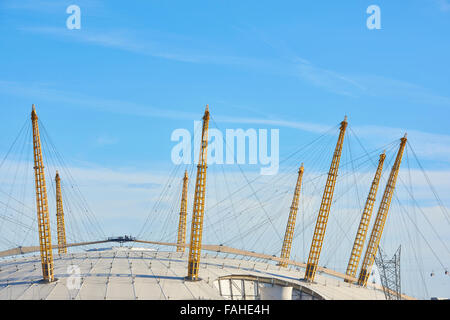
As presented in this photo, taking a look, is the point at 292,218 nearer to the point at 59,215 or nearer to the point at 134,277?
the point at 134,277

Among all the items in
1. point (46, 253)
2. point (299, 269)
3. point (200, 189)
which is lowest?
point (299, 269)

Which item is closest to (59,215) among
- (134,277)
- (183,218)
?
(183,218)

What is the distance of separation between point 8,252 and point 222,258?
4987 cm

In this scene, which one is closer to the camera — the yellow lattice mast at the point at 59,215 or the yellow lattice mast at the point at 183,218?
the yellow lattice mast at the point at 183,218

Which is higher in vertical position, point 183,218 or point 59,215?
point 59,215

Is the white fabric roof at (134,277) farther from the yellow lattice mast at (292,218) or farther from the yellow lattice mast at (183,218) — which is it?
the yellow lattice mast at (183,218)

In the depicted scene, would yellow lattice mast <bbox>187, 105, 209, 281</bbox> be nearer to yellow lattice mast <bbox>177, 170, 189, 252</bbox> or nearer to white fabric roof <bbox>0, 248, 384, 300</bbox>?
white fabric roof <bbox>0, 248, 384, 300</bbox>

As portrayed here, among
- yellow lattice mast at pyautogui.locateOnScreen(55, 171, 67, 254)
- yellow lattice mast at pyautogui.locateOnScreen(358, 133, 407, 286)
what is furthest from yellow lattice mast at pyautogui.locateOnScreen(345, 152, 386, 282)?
yellow lattice mast at pyautogui.locateOnScreen(55, 171, 67, 254)

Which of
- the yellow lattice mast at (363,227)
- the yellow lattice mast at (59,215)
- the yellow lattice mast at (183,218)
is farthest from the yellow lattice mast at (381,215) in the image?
the yellow lattice mast at (59,215)

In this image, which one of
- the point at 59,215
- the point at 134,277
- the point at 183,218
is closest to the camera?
the point at 134,277
